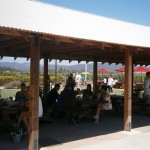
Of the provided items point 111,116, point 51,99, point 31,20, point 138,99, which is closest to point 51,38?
point 31,20

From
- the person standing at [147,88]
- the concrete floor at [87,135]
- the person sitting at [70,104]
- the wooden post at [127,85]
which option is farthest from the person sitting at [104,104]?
the person standing at [147,88]

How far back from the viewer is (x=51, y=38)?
8.03 meters

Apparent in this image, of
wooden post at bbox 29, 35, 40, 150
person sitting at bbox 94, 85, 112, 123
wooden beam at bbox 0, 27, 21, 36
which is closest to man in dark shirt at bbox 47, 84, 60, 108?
person sitting at bbox 94, 85, 112, 123

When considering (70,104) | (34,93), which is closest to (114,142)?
(34,93)

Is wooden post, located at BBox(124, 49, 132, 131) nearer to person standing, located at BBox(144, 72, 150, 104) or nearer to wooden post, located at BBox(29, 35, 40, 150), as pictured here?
person standing, located at BBox(144, 72, 150, 104)

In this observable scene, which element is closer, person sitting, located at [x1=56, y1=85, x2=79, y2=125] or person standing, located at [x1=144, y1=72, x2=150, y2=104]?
person sitting, located at [x1=56, y1=85, x2=79, y2=125]

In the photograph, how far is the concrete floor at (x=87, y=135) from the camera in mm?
8445

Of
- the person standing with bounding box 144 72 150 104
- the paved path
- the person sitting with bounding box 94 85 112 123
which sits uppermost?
the person standing with bounding box 144 72 150 104

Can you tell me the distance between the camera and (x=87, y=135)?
32.3 ft

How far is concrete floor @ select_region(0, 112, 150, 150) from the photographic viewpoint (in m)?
8.45

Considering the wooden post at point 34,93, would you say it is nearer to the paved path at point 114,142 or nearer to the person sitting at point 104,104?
the paved path at point 114,142

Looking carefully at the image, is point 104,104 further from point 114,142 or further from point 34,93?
point 34,93

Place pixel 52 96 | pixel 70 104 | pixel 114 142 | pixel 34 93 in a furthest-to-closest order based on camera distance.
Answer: pixel 52 96 < pixel 70 104 < pixel 114 142 < pixel 34 93

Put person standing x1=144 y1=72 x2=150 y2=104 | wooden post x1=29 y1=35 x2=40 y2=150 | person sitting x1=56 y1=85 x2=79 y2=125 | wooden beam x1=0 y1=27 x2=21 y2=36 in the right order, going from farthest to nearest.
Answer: person standing x1=144 y1=72 x2=150 y2=104 → person sitting x1=56 y1=85 x2=79 y2=125 → wooden post x1=29 y1=35 x2=40 y2=150 → wooden beam x1=0 y1=27 x2=21 y2=36
